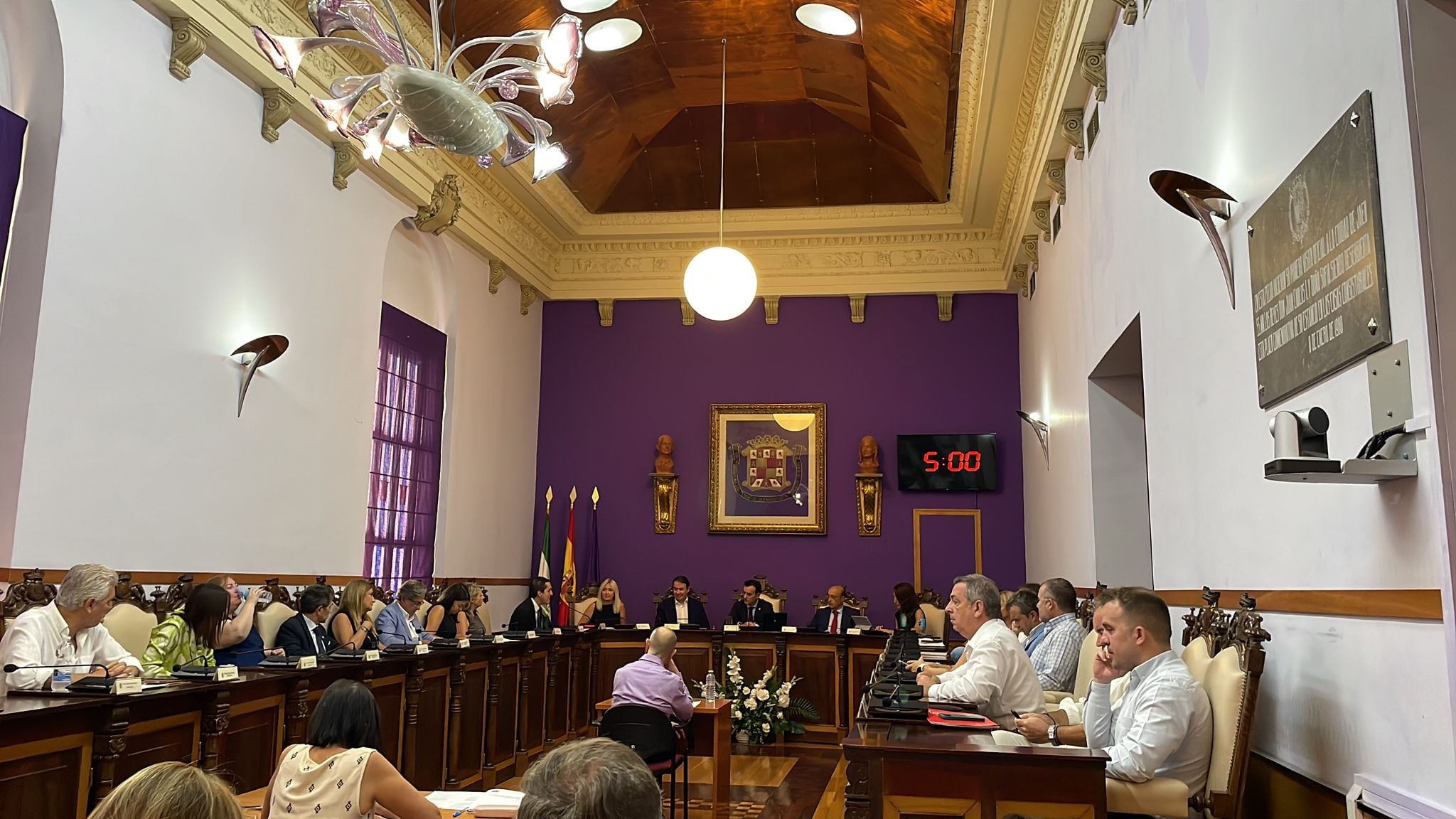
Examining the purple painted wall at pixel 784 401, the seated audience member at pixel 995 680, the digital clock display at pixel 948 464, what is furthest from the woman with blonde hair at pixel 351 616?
the digital clock display at pixel 948 464

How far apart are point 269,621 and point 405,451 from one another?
11.1 ft

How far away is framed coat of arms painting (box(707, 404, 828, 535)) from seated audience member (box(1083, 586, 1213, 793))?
844 centimetres

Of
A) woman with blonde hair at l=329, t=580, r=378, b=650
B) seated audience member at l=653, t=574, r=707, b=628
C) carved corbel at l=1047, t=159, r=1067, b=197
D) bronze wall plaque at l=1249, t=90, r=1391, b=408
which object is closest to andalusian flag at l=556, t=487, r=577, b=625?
seated audience member at l=653, t=574, r=707, b=628

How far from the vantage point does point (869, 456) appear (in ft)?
39.7

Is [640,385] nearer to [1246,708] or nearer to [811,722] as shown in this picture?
[811,722]

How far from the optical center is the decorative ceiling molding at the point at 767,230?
8797mm

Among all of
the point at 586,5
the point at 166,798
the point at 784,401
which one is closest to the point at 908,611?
the point at 784,401

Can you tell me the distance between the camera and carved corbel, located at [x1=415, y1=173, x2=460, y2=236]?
387 inches

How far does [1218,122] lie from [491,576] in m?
9.23

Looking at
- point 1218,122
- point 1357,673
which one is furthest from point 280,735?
point 1218,122

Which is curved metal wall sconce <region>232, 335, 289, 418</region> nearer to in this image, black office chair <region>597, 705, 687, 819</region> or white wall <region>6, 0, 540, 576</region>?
white wall <region>6, 0, 540, 576</region>

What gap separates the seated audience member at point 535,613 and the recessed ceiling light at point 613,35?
5.10 metres

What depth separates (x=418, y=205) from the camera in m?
9.84

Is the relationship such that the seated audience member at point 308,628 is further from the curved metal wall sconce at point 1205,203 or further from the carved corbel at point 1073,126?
the carved corbel at point 1073,126
